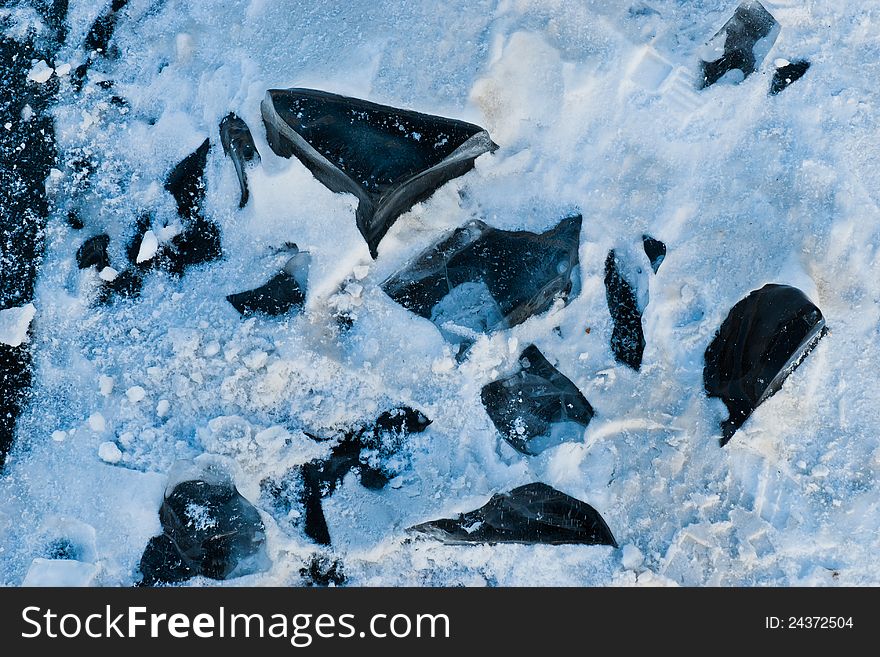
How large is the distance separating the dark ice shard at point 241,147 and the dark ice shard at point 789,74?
2.40 m

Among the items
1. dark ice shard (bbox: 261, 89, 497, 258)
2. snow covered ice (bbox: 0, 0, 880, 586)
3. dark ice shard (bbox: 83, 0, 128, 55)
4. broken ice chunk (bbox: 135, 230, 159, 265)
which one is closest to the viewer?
→ dark ice shard (bbox: 261, 89, 497, 258)

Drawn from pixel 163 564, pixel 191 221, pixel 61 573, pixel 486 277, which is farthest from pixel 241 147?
pixel 61 573

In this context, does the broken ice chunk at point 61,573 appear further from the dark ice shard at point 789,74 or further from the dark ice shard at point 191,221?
the dark ice shard at point 789,74

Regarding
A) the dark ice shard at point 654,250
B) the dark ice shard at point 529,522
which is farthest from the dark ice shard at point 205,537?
the dark ice shard at point 654,250

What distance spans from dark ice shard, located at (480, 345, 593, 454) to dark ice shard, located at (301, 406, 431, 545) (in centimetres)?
33

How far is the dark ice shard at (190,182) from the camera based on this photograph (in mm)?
3037

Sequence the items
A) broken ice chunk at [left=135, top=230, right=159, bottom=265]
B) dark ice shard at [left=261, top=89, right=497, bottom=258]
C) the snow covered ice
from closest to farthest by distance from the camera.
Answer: dark ice shard at [left=261, top=89, right=497, bottom=258] → the snow covered ice → broken ice chunk at [left=135, top=230, right=159, bottom=265]

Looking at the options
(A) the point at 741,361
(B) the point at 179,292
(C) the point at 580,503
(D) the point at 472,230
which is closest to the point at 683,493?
(C) the point at 580,503

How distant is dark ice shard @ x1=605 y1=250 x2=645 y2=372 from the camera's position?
294cm

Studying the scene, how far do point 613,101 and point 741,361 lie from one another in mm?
1308

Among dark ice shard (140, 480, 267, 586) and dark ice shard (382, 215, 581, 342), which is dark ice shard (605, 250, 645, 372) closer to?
dark ice shard (382, 215, 581, 342)

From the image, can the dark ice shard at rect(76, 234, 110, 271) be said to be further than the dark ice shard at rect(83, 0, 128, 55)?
No

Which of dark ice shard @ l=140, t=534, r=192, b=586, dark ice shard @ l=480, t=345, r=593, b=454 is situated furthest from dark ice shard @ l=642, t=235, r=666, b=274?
dark ice shard @ l=140, t=534, r=192, b=586

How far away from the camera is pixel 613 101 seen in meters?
2.95
